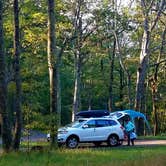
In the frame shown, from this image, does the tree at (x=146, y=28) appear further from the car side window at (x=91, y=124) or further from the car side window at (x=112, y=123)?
the car side window at (x=91, y=124)

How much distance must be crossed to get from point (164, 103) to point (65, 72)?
24492mm

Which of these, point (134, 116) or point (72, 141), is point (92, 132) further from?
point (134, 116)

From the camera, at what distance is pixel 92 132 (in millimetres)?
29719

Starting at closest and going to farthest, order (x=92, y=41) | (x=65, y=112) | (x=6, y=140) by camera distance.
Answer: (x=6, y=140) < (x=92, y=41) < (x=65, y=112)

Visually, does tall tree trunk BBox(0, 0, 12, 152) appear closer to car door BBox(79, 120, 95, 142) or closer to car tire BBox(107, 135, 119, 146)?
car door BBox(79, 120, 95, 142)

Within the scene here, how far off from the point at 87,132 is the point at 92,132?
1.17 ft

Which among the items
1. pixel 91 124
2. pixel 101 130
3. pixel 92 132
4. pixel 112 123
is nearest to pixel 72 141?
pixel 92 132

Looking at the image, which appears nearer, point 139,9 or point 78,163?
point 78,163

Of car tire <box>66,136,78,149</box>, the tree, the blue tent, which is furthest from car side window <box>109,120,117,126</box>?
the tree

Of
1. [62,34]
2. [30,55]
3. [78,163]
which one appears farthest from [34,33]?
[78,163]

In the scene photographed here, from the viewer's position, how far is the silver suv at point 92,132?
29.0 metres

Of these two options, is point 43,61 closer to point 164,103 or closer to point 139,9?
point 139,9

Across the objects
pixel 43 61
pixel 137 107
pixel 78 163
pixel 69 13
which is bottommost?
pixel 78 163

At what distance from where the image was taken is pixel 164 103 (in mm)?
54781
